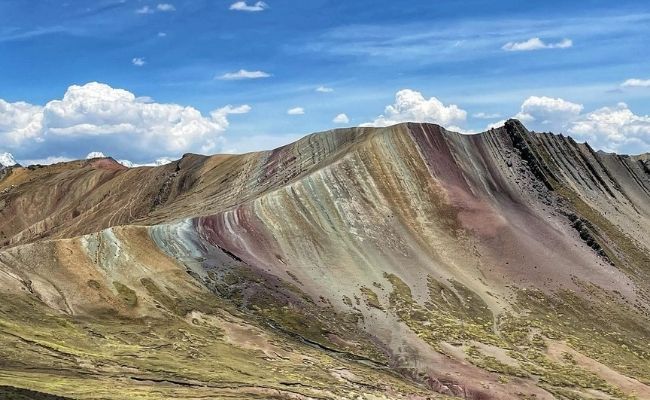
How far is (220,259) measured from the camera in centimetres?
7962

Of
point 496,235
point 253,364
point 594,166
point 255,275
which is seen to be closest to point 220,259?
point 255,275

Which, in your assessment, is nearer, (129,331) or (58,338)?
(58,338)

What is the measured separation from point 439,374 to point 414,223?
41.2 meters

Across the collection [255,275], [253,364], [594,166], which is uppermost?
[594,166]

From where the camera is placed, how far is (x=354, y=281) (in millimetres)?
83562

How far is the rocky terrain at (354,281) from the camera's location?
52.0 m

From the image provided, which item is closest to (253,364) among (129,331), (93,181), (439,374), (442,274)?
(129,331)

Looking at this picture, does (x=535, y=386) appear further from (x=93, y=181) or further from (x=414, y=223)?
(x=93, y=181)

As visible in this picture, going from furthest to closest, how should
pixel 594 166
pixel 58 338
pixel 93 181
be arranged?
pixel 93 181 < pixel 594 166 < pixel 58 338

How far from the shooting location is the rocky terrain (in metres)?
52.0

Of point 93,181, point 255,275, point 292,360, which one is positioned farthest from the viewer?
point 93,181

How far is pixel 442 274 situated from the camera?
90750mm

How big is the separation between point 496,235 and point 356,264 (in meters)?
28.1

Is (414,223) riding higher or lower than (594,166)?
lower
